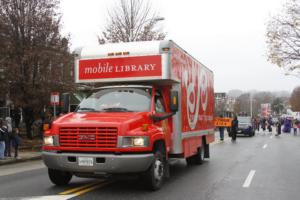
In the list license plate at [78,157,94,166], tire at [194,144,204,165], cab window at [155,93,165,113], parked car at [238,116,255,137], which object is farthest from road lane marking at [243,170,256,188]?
parked car at [238,116,255,137]

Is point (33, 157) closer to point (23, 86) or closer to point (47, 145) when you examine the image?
point (23, 86)

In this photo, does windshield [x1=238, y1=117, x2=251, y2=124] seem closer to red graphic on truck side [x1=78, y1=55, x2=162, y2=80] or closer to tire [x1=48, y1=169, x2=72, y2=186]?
red graphic on truck side [x1=78, y1=55, x2=162, y2=80]

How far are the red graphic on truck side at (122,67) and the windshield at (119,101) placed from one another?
406 millimetres

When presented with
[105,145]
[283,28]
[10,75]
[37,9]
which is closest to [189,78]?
[105,145]

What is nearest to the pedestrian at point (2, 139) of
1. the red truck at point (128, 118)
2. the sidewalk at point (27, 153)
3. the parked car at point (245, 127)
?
the sidewalk at point (27, 153)

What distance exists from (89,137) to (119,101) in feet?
4.65

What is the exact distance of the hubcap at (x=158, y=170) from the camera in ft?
27.7

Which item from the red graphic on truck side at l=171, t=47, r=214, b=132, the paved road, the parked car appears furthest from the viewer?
the parked car

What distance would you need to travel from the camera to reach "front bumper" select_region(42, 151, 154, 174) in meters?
7.66

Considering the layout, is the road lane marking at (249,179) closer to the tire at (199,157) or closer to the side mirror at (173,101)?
the tire at (199,157)

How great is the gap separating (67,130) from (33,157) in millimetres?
9240

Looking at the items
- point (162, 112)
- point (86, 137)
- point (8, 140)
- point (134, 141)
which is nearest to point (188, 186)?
point (162, 112)

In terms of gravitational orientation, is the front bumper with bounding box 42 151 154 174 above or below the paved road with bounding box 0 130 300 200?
above

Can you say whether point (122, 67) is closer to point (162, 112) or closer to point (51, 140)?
point (162, 112)
